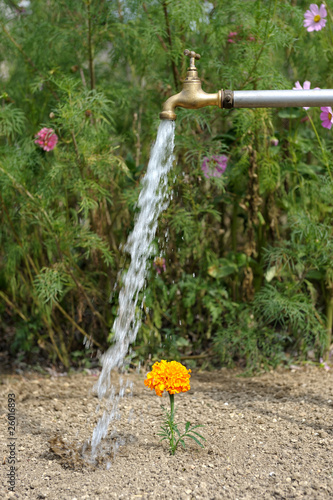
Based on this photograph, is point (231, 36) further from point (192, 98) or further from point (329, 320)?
point (329, 320)

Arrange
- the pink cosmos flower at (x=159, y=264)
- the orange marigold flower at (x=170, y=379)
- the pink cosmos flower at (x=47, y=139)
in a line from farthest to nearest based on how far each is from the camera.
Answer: the pink cosmos flower at (x=159, y=264) < the pink cosmos flower at (x=47, y=139) < the orange marigold flower at (x=170, y=379)

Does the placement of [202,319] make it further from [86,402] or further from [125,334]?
[86,402]

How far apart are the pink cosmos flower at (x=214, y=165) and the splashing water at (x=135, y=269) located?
0.18m

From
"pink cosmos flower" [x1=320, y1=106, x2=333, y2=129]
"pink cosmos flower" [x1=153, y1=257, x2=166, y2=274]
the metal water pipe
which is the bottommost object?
"pink cosmos flower" [x1=153, y1=257, x2=166, y2=274]

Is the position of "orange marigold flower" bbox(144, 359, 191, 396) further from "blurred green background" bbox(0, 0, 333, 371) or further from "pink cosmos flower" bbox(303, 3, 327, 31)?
"pink cosmos flower" bbox(303, 3, 327, 31)

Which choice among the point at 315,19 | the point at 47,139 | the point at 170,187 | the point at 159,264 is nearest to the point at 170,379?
the point at 159,264

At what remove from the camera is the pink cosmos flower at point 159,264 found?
99.9 inches

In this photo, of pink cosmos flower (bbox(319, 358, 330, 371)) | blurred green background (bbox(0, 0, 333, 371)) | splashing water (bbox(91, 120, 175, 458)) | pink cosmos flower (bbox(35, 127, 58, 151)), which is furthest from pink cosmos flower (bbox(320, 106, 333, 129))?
pink cosmos flower (bbox(319, 358, 330, 371))

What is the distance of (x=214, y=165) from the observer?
2.37 metres

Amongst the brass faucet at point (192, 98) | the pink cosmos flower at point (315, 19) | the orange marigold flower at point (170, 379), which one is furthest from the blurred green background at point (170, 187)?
the orange marigold flower at point (170, 379)

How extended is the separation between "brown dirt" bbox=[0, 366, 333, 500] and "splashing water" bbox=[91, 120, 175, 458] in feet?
0.19

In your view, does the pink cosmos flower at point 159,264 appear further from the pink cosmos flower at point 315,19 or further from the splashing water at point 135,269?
the pink cosmos flower at point 315,19

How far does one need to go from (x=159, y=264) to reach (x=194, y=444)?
0.96m

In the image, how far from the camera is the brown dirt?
5.03 ft
